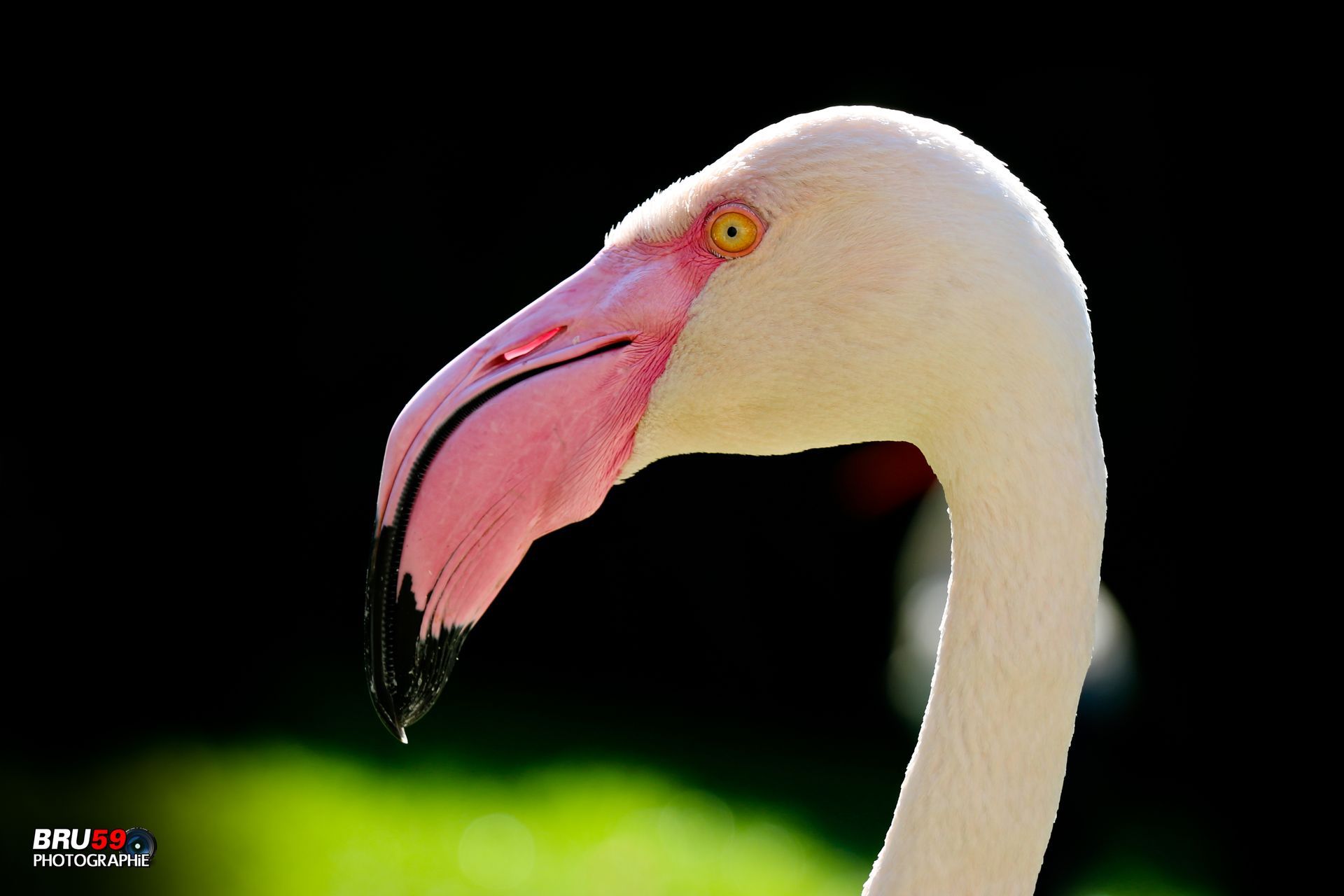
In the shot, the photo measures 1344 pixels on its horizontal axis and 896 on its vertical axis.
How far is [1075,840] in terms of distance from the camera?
450cm

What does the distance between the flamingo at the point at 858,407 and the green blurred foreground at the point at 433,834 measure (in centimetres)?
253

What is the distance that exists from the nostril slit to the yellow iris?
9.3 inches

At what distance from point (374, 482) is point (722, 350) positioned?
422cm

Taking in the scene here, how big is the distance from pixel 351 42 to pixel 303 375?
1.48 m

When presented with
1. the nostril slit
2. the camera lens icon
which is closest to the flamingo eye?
the nostril slit

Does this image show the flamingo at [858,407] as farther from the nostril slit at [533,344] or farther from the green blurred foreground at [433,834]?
the green blurred foreground at [433,834]

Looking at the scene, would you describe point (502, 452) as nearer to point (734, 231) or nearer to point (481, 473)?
point (481, 473)

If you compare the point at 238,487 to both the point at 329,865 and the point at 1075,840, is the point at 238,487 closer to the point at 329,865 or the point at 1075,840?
the point at 329,865

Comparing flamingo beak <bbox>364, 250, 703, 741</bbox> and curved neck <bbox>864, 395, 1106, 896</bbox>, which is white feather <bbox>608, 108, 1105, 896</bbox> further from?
flamingo beak <bbox>364, 250, 703, 741</bbox>

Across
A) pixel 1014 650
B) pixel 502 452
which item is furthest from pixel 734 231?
pixel 1014 650

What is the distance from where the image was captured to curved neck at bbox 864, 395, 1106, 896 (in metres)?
1.42

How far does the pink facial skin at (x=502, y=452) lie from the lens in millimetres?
1491

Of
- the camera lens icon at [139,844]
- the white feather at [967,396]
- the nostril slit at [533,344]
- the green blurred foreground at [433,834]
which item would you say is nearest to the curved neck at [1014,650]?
the white feather at [967,396]

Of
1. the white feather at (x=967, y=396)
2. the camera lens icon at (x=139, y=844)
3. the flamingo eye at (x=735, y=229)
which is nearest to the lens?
the white feather at (x=967, y=396)
